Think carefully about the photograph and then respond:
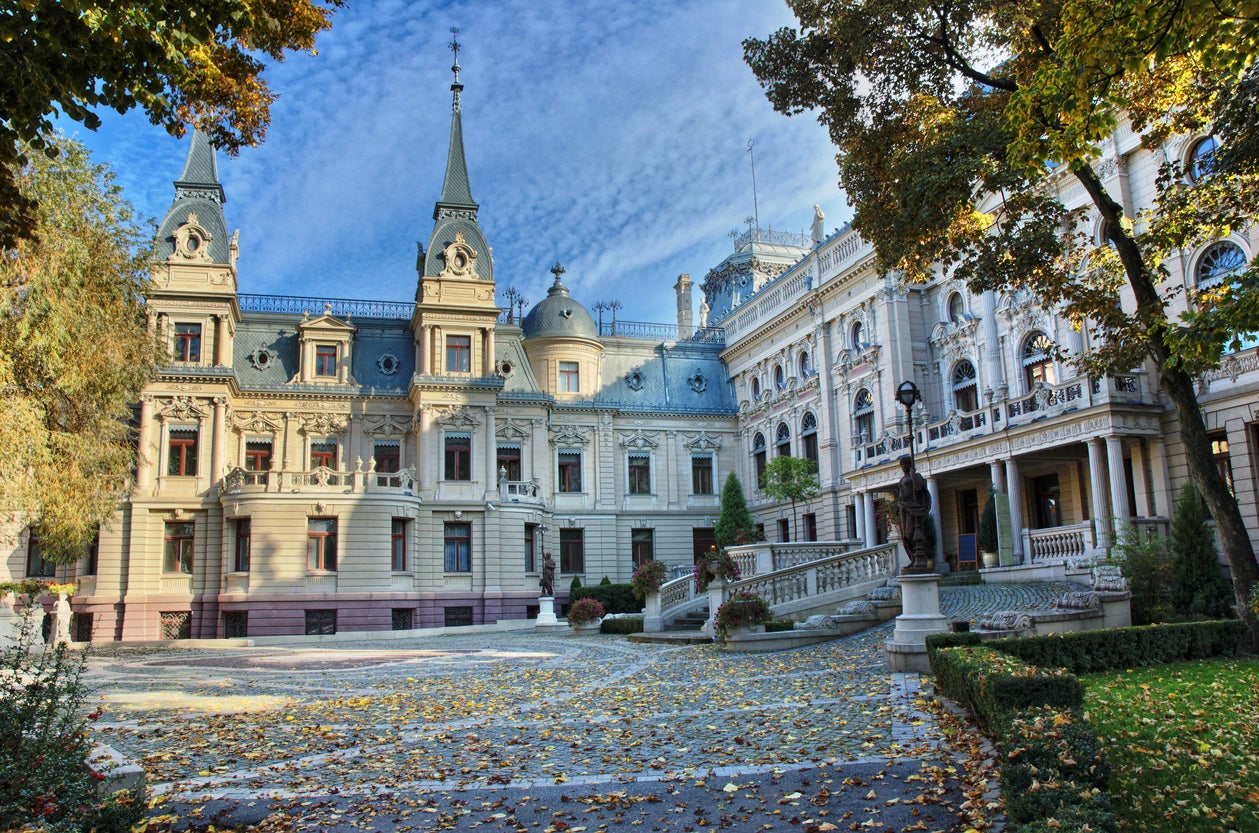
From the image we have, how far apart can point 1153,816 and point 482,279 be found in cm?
3723

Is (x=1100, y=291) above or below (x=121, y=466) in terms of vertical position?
above

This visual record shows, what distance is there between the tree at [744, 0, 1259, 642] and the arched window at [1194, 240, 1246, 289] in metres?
8.45

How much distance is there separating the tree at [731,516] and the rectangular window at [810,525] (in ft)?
7.93

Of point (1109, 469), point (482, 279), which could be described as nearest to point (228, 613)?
point (482, 279)

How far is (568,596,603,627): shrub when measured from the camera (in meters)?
30.1

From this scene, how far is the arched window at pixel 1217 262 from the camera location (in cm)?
2267

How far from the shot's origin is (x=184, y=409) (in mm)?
36812

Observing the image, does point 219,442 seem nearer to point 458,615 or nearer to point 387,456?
point 387,456

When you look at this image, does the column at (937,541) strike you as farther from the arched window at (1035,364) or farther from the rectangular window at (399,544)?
the rectangular window at (399,544)

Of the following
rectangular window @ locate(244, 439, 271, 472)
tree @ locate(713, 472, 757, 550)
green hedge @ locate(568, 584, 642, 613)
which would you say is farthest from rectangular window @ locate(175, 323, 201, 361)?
tree @ locate(713, 472, 757, 550)

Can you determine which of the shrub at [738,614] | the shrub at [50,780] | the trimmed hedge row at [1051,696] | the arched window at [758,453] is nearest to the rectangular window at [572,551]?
the arched window at [758,453]

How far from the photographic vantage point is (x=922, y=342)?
33938 mm

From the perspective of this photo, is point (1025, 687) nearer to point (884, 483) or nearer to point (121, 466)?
point (121, 466)

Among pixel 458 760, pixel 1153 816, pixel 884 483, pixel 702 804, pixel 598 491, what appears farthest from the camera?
pixel 598 491
